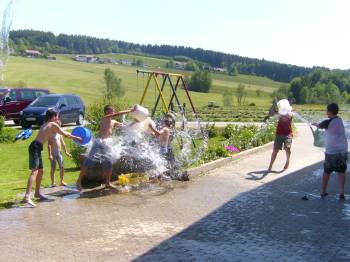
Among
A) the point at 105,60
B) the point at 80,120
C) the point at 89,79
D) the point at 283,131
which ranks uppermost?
the point at 283,131

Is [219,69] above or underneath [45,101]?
above

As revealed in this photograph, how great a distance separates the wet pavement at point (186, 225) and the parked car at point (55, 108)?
1427cm

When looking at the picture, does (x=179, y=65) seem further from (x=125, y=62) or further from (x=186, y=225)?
(x=186, y=225)

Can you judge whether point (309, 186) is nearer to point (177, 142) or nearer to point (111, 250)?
point (177, 142)

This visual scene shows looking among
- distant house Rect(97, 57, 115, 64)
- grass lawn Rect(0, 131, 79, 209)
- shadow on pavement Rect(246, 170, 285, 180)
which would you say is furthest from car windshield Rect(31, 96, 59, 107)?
distant house Rect(97, 57, 115, 64)

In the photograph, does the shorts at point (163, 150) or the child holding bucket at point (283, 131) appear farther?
the child holding bucket at point (283, 131)

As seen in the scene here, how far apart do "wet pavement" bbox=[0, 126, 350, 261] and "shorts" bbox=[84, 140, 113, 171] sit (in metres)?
0.54

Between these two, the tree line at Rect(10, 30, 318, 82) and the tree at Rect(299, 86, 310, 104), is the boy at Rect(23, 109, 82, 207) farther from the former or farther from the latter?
the tree line at Rect(10, 30, 318, 82)

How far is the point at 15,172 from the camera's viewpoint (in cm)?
1295

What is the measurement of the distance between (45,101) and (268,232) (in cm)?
1951

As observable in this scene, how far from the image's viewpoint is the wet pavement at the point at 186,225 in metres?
6.63

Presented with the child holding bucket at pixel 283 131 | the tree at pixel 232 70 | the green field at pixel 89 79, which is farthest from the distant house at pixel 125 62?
the child holding bucket at pixel 283 131

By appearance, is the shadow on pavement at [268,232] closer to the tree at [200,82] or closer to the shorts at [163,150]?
the shorts at [163,150]

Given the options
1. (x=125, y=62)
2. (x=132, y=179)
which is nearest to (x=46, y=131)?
(x=132, y=179)
